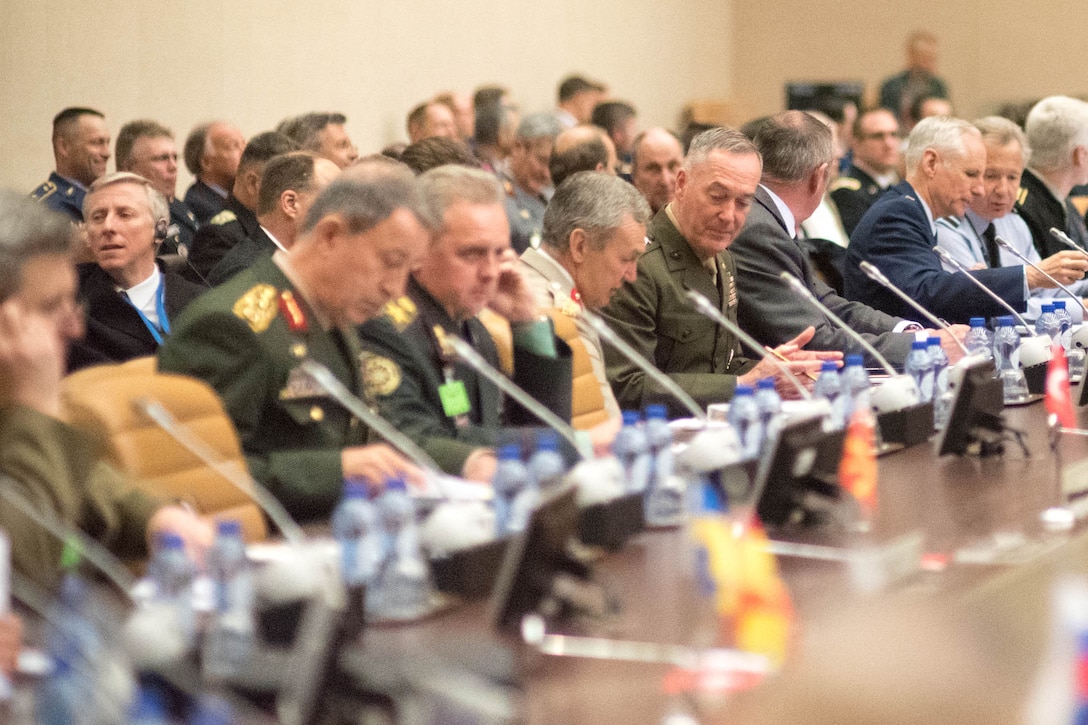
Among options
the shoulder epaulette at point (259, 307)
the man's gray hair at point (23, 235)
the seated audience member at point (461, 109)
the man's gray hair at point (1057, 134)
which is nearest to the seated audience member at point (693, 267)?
the shoulder epaulette at point (259, 307)

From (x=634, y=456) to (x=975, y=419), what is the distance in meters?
0.89

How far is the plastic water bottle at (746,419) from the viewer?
2727 millimetres

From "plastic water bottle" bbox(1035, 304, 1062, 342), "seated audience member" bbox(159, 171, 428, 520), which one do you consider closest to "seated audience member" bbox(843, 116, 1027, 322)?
"plastic water bottle" bbox(1035, 304, 1062, 342)

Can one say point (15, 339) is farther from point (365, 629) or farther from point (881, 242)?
point (881, 242)

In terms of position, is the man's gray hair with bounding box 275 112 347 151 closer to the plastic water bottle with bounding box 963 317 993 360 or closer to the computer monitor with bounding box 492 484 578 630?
the plastic water bottle with bounding box 963 317 993 360

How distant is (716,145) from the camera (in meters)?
4.10

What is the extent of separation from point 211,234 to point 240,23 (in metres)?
2.65

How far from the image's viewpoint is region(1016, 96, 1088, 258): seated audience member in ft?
19.9

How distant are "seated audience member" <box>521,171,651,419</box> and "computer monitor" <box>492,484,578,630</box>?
1685 millimetres

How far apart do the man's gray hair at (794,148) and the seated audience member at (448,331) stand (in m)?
1.61

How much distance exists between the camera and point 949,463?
9.73 feet

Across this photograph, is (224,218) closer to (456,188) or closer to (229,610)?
(456,188)

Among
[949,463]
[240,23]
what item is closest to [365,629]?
[949,463]

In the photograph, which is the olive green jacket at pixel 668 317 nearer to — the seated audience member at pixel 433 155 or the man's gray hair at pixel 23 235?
the seated audience member at pixel 433 155
